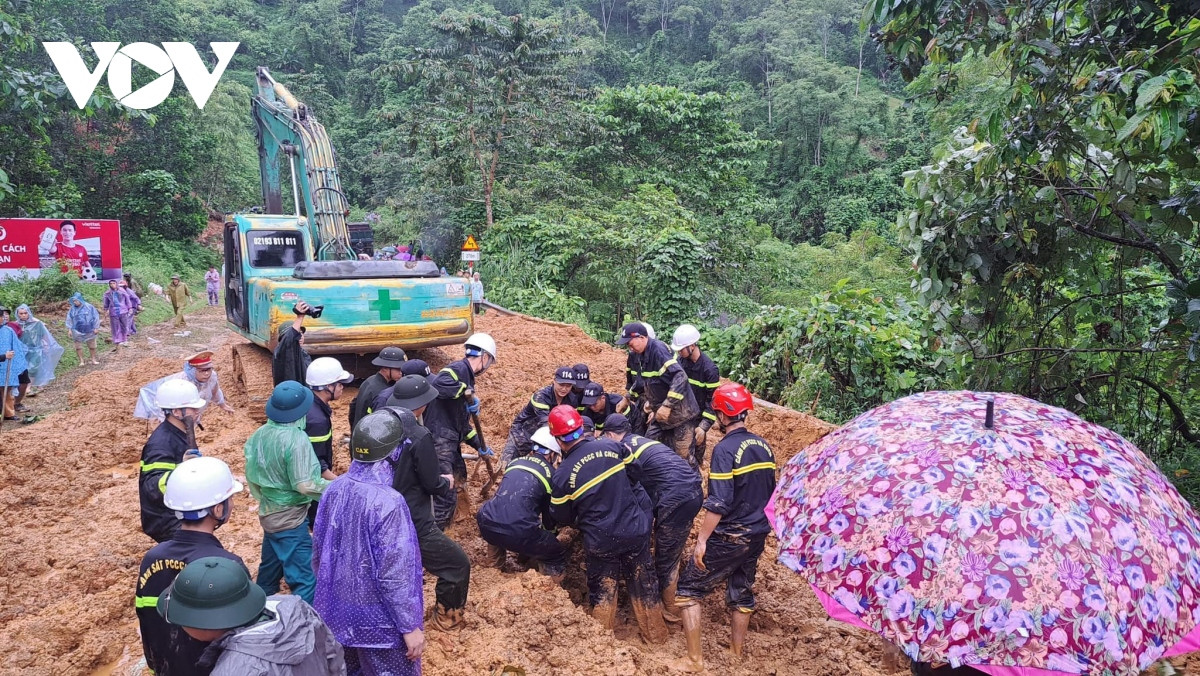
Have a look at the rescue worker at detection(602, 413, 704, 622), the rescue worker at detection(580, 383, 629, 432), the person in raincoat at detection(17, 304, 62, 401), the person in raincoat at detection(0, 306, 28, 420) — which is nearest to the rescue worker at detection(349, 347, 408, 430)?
the rescue worker at detection(580, 383, 629, 432)

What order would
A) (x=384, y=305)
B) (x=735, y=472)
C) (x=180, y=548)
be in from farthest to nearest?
(x=384, y=305) → (x=735, y=472) → (x=180, y=548)

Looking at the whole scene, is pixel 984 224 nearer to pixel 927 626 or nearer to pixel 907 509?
pixel 907 509

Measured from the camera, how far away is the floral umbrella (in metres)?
2.34

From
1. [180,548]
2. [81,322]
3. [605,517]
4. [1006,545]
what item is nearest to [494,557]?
[605,517]

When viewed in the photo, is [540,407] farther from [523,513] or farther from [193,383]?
[193,383]

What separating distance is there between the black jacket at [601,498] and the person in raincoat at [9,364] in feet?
28.2

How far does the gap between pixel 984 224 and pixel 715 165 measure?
20.5m

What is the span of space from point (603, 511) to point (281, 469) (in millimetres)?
1842

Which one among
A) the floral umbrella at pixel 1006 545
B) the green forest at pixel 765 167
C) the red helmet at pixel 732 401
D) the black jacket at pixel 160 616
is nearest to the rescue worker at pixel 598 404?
the red helmet at pixel 732 401

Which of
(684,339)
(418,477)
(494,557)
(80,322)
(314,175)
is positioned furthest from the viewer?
(80,322)

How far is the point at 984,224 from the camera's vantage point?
5.05 m

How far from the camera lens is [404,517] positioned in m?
3.21

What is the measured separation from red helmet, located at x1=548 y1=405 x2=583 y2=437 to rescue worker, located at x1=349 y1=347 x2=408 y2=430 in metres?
1.57

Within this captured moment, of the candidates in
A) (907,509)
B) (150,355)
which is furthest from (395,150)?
(907,509)
